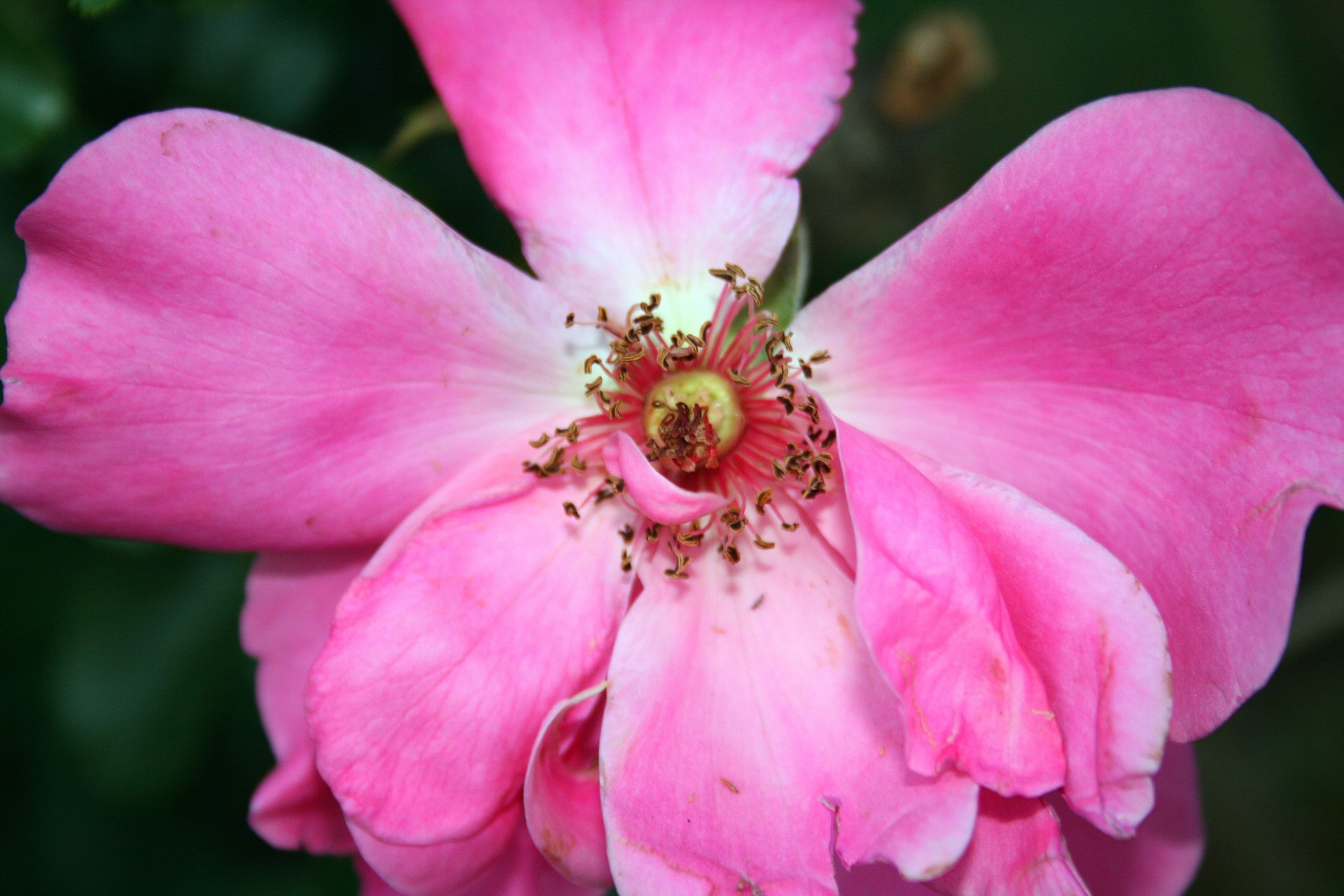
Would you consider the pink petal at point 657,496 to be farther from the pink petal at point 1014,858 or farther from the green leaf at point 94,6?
the green leaf at point 94,6

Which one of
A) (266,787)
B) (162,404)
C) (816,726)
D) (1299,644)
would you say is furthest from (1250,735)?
(162,404)

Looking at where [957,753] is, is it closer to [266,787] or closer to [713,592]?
[713,592]

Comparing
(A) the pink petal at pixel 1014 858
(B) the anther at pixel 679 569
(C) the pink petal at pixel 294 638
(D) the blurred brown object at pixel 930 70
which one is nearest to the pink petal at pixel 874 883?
(A) the pink petal at pixel 1014 858

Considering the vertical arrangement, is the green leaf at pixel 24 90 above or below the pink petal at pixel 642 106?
above

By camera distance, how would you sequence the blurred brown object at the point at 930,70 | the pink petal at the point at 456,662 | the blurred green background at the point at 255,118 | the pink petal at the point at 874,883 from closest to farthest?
the pink petal at the point at 456,662 → the pink petal at the point at 874,883 → the blurred green background at the point at 255,118 → the blurred brown object at the point at 930,70

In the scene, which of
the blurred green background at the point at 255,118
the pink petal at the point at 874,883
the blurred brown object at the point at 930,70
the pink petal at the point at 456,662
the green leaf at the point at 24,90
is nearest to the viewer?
the pink petal at the point at 456,662

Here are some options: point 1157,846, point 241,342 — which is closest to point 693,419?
point 241,342


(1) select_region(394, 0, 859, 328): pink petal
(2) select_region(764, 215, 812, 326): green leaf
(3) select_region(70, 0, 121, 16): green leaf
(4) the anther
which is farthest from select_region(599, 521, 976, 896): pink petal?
(3) select_region(70, 0, 121, 16): green leaf

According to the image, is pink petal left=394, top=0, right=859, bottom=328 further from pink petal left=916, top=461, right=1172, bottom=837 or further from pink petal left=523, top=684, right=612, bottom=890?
pink petal left=523, top=684, right=612, bottom=890
